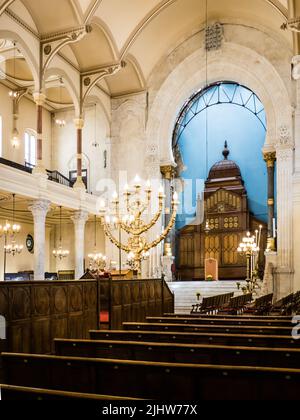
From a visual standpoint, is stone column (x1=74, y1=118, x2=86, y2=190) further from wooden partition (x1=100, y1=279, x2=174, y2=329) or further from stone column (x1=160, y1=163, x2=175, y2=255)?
wooden partition (x1=100, y1=279, x2=174, y2=329)

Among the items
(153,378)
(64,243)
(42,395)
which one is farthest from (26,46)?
(42,395)

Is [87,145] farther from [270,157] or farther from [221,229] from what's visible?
[270,157]

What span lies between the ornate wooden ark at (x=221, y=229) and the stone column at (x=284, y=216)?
12.0 feet

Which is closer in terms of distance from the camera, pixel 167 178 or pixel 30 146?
pixel 167 178

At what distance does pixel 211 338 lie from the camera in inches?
187

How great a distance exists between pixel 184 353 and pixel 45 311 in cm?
367

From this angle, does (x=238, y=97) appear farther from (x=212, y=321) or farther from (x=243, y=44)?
(x=212, y=321)

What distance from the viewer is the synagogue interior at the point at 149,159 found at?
393 inches

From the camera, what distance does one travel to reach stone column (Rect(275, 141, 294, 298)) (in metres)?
16.8

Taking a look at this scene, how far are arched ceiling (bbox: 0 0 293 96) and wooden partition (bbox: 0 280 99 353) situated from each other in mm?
11020

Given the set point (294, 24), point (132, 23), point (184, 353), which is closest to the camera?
point (184, 353)

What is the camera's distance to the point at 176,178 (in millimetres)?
23047

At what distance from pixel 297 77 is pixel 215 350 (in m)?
15.8

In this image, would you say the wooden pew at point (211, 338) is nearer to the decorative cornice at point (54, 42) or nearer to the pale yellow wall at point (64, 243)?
the decorative cornice at point (54, 42)
